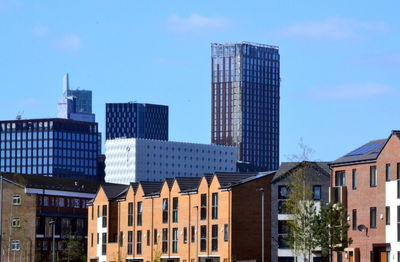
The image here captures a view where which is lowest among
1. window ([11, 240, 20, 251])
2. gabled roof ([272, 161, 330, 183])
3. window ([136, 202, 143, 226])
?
window ([11, 240, 20, 251])

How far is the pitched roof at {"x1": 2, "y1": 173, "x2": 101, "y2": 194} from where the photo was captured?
17700cm

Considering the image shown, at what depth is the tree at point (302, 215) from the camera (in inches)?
4166

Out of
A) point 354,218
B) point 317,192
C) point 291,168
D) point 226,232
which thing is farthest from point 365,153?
point 226,232

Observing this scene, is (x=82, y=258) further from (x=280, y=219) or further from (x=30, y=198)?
(x=280, y=219)

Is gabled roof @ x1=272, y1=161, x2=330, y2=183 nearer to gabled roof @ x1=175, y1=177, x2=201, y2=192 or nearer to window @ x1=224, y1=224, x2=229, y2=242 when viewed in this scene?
window @ x1=224, y1=224, x2=229, y2=242

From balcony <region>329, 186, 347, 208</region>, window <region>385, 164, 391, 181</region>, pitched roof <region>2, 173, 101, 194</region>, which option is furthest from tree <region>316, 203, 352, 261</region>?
pitched roof <region>2, 173, 101, 194</region>

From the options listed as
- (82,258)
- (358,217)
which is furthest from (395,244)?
(82,258)

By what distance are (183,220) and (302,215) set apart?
32.5 meters

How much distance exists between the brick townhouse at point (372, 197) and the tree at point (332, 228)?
1.51m

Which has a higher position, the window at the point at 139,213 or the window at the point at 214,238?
the window at the point at 139,213

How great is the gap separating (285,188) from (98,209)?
127 feet

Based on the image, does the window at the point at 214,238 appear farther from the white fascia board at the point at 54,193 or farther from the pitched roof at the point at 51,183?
the pitched roof at the point at 51,183

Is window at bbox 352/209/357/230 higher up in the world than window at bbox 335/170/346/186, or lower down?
lower down

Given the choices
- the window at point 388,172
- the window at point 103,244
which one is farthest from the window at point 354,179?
the window at point 103,244
